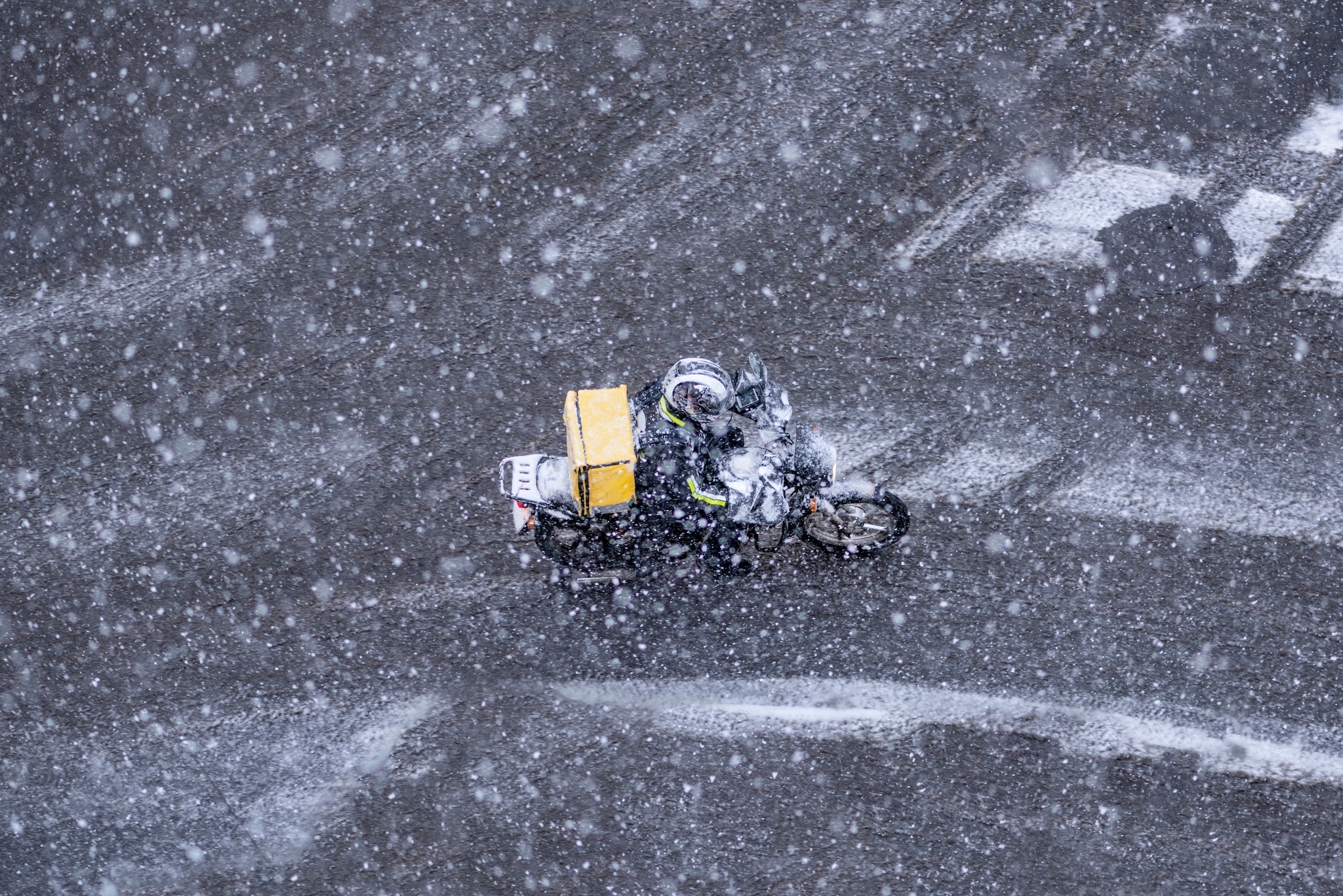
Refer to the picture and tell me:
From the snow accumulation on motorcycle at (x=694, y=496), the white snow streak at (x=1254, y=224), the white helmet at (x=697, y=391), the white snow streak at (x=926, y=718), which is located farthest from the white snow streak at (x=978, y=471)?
the white snow streak at (x=1254, y=224)

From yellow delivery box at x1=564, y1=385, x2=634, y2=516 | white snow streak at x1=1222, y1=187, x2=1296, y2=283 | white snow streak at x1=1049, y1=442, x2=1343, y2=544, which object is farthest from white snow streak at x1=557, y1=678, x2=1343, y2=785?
white snow streak at x1=1222, y1=187, x2=1296, y2=283

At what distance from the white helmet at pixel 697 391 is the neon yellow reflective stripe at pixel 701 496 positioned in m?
0.37

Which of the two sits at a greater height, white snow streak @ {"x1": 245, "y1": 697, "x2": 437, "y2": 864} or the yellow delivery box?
the yellow delivery box

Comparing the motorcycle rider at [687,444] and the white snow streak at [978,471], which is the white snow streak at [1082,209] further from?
the motorcycle rider at [687,444]

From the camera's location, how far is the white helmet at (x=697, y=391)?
5.62m

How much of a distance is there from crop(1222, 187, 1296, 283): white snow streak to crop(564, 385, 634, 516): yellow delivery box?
4.96m

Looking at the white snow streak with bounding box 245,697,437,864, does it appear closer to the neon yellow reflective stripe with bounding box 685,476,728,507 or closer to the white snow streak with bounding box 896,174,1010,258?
the neon yellow reflective stripe with bounding box 685,476,728,507

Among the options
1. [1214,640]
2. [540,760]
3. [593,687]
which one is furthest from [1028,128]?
[540,760]

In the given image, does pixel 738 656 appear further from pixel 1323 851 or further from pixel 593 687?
pixel 1323 851

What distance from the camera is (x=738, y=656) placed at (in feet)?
22.4

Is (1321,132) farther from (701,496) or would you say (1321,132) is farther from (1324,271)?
(701,496)

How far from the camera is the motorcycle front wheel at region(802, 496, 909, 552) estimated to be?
6730 mm

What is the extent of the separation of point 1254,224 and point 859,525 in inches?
156

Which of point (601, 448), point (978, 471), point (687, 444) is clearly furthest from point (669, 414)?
point (978, 471)
